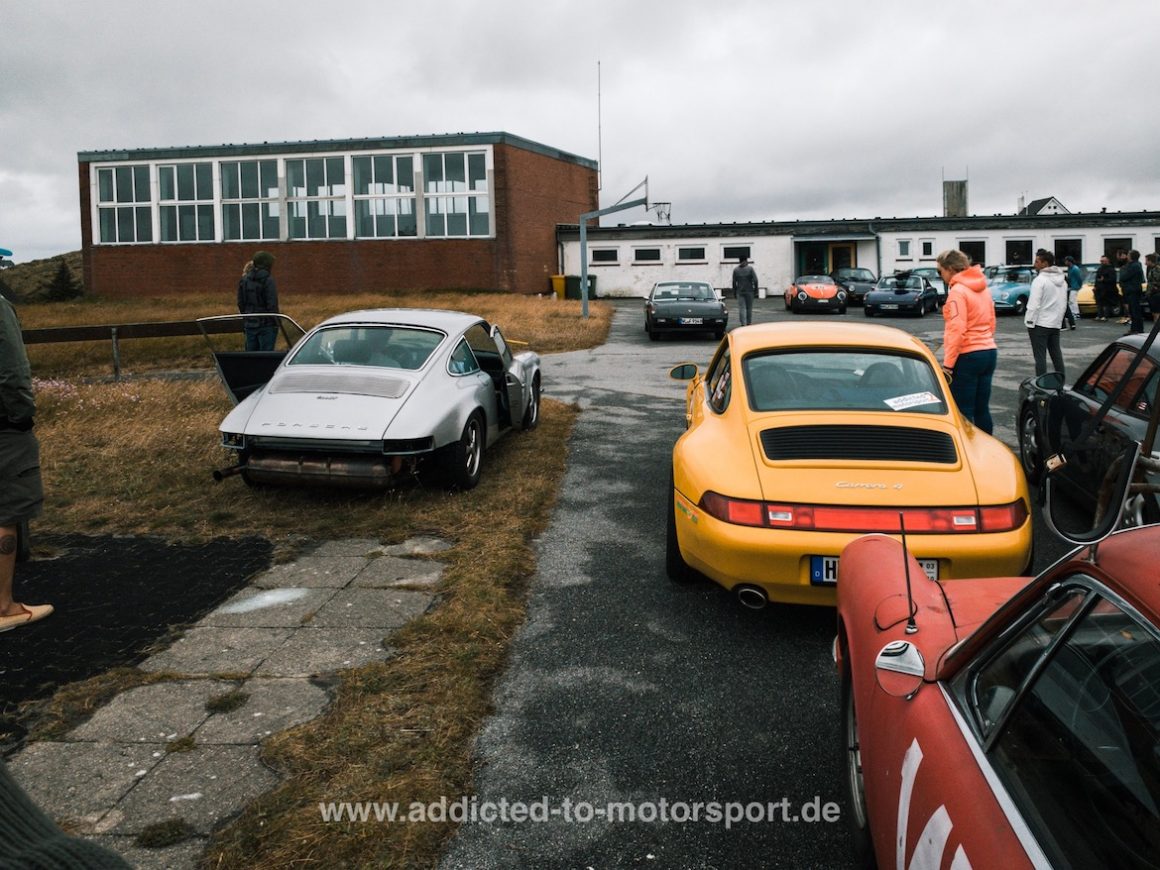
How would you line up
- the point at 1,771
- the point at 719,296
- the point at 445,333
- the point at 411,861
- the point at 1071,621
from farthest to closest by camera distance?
the point at 719,296 < the point at 445,333 < the point at 411,861 < the point at 1071,621 < the point at 1,771

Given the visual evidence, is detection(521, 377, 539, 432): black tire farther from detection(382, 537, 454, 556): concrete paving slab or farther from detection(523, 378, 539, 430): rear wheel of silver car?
detection(382, 537, 454, 556): concrete paving slab

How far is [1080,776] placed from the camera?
1.69m

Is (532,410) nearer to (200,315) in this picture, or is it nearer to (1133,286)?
(1133,286)

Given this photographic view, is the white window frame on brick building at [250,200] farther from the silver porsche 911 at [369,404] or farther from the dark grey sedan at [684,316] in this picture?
the silver porsche 911 at [369,404]

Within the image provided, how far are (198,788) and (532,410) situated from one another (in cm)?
734

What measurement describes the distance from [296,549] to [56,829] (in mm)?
5184

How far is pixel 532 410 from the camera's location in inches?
411

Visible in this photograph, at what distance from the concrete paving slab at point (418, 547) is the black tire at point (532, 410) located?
12.3ft

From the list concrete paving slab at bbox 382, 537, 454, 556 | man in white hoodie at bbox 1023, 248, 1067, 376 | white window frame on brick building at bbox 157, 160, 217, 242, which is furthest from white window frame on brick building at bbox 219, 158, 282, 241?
concrete paving slab at bbox 382, 537, 454, 556

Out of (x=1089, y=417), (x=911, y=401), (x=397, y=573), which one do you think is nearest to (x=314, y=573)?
(x=397, y=573)

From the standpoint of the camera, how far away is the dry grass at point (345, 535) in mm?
3055

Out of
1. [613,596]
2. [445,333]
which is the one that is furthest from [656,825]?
[445,333]

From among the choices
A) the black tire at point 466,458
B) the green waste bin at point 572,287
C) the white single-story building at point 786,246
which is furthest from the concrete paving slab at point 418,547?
the white single-story building at point 786,246

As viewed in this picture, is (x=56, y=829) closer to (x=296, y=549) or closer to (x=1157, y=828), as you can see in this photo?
(x=1157, y=828)
